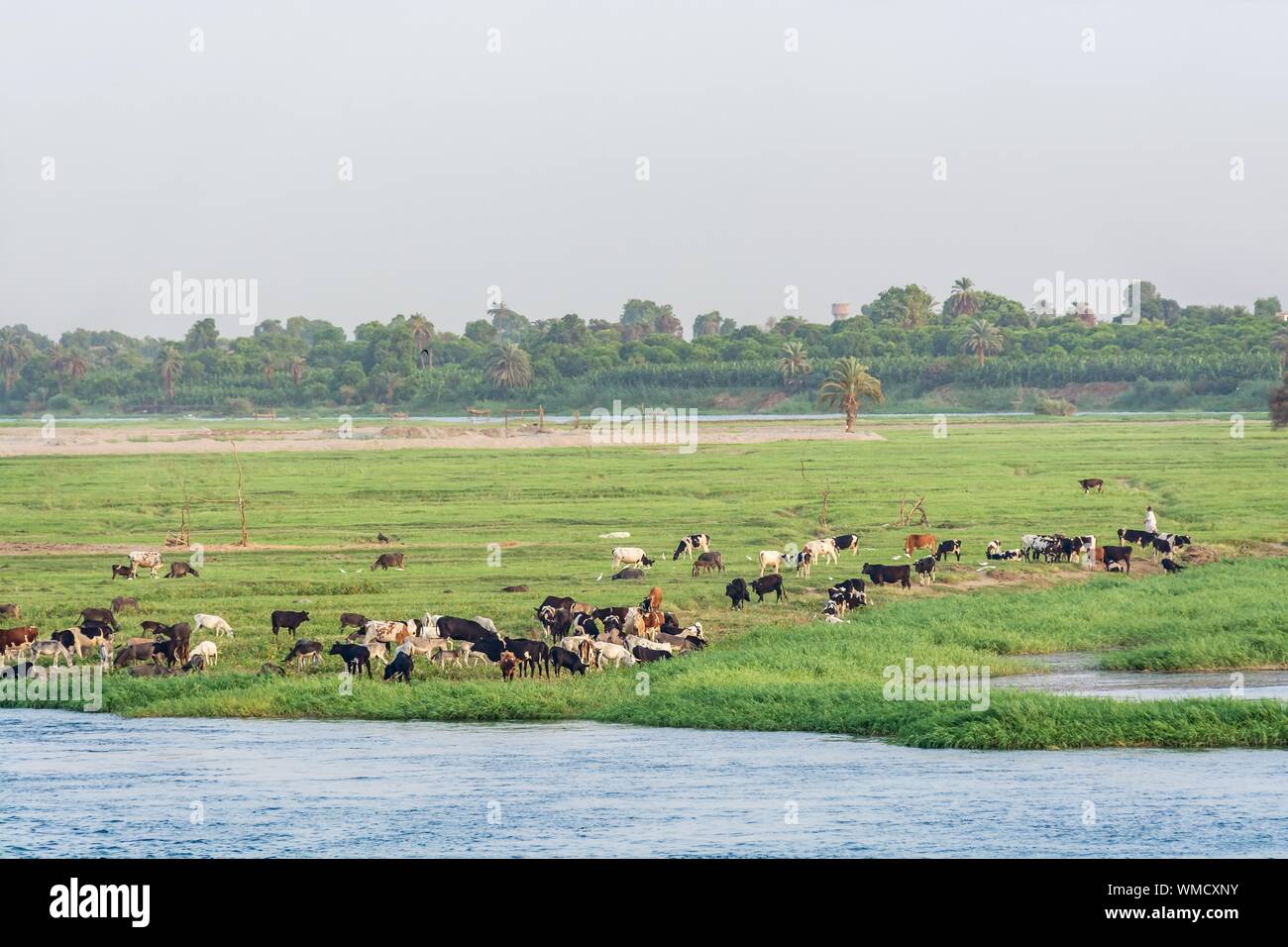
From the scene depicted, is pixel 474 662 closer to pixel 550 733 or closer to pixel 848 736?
pixel 550 733

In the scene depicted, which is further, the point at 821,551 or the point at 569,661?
the point at 821,551

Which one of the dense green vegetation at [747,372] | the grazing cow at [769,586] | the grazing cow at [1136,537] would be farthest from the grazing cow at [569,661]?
the dense green vegetation at [747,372]

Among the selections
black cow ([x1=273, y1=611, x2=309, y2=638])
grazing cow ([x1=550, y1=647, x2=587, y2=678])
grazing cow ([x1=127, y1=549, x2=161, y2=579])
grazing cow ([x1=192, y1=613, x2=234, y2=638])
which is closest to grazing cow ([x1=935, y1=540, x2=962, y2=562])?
grazing cow ([x1=550, y1=647, x2=587, y2=678])

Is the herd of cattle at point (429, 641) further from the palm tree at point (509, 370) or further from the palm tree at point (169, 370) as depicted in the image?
the palm tree at point (169, 370)

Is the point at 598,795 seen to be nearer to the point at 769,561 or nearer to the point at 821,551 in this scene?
the point at 769,561

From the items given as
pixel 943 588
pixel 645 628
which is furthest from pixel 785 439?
pixel 645 628

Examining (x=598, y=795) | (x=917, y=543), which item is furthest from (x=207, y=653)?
(x=917, y=543)
